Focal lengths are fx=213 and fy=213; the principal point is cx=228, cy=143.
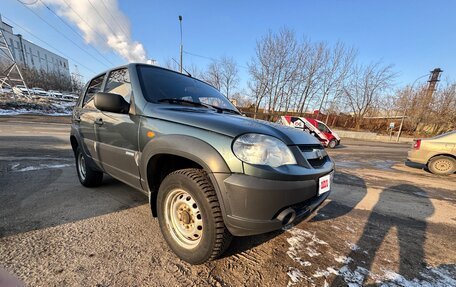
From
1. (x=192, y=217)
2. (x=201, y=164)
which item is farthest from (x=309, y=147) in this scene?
(x=192, y=217)

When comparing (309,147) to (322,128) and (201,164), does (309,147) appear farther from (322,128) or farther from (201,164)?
(322,128)

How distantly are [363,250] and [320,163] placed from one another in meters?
1.11

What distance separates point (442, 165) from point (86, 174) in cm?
926

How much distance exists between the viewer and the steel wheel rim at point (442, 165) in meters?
6.34

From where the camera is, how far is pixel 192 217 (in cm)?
193

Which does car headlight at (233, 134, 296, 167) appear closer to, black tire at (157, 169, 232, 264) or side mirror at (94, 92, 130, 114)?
black tire at (157, 169, 232, 264)

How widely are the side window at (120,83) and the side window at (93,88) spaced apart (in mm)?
356

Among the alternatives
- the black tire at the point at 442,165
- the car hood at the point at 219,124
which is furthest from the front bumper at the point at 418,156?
the car hood at the point at 219,124

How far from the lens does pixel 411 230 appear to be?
9.18ft

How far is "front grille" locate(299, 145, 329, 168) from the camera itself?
6.23ft

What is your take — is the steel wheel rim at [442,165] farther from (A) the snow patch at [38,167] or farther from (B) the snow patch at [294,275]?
(A) the snow patch at [38,167]

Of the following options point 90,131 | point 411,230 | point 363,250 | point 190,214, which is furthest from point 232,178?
point 411,230

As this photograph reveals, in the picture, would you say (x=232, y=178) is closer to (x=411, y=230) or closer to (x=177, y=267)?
(x=177, y=267)

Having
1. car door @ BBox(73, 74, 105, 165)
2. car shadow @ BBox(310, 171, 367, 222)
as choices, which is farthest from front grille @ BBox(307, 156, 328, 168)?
car door @ BBox(73, 74, 105, 165)
